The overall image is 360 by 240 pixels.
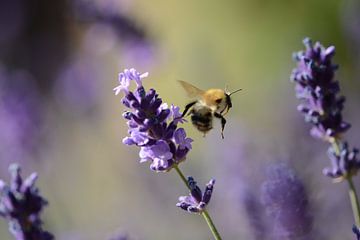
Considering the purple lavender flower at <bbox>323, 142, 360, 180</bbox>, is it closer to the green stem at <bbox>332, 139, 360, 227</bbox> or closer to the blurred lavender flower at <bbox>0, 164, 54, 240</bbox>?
the green stem at <bbox>332, 139, 360, 227</bbox>

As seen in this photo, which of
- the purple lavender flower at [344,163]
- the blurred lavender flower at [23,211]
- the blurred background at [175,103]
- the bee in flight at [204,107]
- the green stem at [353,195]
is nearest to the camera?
the blurred lavender flower at [23,211]

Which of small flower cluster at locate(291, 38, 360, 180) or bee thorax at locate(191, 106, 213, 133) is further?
bee thorax at locate(191, 106, 213, 133)

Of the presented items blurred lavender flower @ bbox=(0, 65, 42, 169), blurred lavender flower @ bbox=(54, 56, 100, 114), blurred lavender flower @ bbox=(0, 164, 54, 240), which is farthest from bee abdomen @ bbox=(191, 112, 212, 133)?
blurred lavender flower @ bbox=(54, 56, 100, 114)

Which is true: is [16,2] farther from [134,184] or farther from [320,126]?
[320,126]

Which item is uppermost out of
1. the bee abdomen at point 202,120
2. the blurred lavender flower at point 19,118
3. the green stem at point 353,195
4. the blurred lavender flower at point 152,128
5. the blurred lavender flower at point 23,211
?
the blurred lavender flower at point 19,118

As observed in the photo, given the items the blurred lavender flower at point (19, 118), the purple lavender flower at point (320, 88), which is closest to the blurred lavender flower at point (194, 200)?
the purple lavender flower at point (320, 88)

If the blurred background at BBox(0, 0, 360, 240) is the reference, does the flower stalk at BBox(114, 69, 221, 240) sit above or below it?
below

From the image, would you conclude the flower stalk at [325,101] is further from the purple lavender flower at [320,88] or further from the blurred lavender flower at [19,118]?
the blurred lavender flower at [19,118]

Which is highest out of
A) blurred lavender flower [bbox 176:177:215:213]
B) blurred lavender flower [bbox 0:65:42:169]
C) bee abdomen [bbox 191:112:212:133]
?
blurred lavender flower [bbox 0:65:42:169]

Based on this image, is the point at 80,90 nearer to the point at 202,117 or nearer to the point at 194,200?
the point at 202,117
